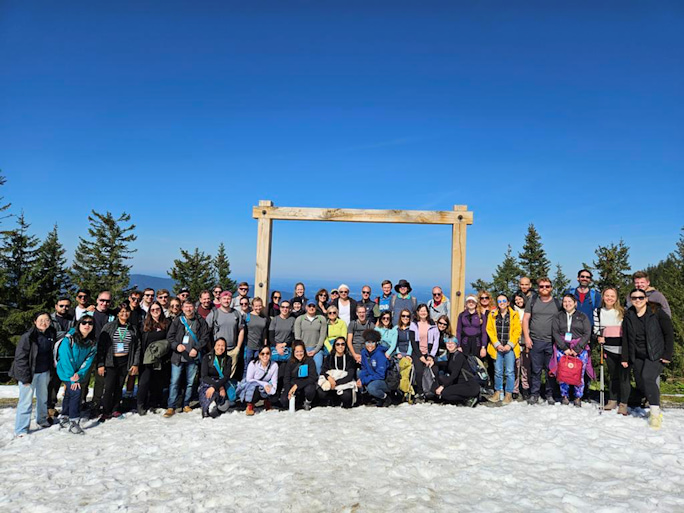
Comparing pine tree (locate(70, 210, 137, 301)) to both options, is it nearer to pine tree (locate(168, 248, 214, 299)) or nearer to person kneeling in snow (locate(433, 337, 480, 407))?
pine tree (locate(168, 248, 214, 299))

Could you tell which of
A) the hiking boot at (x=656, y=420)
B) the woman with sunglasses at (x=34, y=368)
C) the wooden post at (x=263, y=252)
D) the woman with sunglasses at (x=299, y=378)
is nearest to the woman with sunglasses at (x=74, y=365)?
the woman with sunglasses at (x=34, y=368)

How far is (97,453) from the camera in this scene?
5.67 meters

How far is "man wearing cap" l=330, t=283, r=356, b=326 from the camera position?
892cm

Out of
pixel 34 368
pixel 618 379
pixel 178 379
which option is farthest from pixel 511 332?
pixel 34 368

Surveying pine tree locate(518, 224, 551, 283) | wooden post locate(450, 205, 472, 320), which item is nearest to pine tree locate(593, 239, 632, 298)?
pine tree locate(518, 224, 551, 283)

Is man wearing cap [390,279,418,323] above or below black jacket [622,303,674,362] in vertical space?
above

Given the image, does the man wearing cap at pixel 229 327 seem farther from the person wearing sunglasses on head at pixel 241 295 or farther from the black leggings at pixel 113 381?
the black leggings at pixel 113 381

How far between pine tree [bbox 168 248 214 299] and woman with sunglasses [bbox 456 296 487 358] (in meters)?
41.8

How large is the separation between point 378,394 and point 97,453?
4438 mm

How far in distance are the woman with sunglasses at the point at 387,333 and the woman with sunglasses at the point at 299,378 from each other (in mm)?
1383

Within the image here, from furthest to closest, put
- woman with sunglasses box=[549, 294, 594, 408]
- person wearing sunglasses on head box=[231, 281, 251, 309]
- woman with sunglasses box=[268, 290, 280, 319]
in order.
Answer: woman with sunglasses box=[268, 290, 280, 319]
person wearing sunglasses on head box=[231, 281, 251, 309]
woman with sunglasses box=[549, 294, 594, 408]

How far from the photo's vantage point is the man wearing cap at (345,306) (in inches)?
351

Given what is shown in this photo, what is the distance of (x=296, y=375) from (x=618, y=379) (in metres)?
5.73

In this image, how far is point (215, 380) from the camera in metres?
7.47
